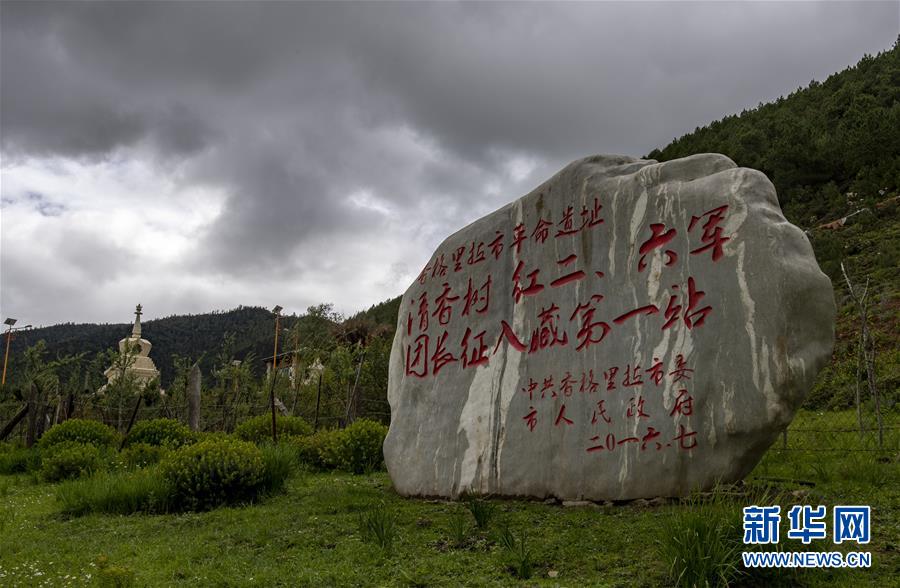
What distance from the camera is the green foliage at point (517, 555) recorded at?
4.34 metres

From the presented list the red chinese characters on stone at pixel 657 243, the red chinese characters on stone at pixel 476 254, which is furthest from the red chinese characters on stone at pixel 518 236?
the red chinese characters on stone at pixel 657 243

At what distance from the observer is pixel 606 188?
21.4 ft

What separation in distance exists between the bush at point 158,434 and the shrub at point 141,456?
1016 mm

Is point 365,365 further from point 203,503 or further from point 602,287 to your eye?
point 602,287

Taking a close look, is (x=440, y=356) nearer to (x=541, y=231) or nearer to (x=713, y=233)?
(x=541, y=231)

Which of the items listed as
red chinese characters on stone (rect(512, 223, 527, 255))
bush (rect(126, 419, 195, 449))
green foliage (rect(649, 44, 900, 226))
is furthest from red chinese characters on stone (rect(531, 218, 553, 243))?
green foliage (rect(649, 44, 900, 226))

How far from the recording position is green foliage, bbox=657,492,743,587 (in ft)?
12.2

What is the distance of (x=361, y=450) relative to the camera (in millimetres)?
9688

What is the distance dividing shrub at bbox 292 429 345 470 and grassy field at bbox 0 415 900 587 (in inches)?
94.5

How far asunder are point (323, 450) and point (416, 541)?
4841mm

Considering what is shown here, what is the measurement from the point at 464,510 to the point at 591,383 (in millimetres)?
1496

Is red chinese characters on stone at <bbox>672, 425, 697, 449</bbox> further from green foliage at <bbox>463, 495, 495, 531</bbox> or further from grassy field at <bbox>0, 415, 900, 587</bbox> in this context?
green foliage at <bbox>463, 495, 495, 531</bbox>

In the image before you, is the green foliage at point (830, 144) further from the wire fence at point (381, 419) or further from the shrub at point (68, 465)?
the shrub at point (68, 465)

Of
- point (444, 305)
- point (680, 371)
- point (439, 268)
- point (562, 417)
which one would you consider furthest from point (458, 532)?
point (439, 268)
